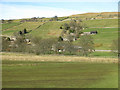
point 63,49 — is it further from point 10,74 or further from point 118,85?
point 118,85

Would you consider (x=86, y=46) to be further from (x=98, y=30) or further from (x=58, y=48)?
(x=98, y=30)

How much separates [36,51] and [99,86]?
57730 mm

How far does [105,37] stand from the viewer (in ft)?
440

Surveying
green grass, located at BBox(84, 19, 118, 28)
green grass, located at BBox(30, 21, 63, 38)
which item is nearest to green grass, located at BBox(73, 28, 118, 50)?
green grass, located at BBox(84, 19, 118, 28)

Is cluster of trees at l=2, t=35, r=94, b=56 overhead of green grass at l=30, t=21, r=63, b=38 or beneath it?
beneath

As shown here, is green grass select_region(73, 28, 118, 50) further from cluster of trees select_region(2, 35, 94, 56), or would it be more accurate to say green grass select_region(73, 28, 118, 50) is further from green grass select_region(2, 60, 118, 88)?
green grass select_region(2, 60, 118, 88)

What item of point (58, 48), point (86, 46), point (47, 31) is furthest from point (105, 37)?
point (47, 31)

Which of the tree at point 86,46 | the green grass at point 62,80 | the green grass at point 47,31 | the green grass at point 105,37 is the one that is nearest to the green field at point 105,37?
the green grass at point 105,37

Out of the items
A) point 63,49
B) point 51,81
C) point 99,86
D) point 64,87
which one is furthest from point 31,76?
point 63,49

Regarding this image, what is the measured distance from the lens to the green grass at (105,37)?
11375cm

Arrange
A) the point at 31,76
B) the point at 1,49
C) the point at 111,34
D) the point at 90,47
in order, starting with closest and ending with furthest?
the point at 31,76 < the point at 90,47 < the point at 1,49 < the point at 111,34

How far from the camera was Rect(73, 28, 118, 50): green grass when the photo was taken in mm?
113750

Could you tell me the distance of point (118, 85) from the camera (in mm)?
33812

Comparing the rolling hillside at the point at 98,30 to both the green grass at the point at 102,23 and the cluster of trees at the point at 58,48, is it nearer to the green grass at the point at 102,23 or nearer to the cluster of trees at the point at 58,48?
the green grass at the point at 102,23
